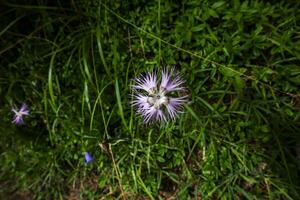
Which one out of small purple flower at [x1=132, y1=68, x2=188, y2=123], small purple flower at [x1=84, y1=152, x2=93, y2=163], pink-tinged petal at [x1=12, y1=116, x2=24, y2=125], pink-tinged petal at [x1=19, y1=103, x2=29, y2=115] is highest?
small purple flower at [x1=132, y1=68, x2=188, y2=123]

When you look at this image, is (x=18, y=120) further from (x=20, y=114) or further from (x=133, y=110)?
(x=133, y=110)

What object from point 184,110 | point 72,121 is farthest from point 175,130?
point 72,121

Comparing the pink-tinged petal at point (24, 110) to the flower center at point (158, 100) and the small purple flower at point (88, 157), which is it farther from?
the flower center at point (158, 100)

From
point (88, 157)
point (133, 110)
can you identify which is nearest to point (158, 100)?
point (133, 110)

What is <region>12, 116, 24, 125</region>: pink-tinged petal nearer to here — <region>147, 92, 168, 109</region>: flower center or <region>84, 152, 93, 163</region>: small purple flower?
<region>84, 152, 93, 163</region>: small purple flower

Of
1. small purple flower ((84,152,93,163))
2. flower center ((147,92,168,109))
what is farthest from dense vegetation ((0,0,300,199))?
flower center ((147,92,168,109))

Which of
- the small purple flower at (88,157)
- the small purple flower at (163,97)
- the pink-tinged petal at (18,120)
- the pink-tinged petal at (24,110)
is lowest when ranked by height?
the small purple flower at (88,157)

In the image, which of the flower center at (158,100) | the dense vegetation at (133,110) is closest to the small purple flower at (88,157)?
the dense vegetation at (133,110)

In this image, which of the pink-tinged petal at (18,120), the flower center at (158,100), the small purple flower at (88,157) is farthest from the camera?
the pink-tinged petal at (18,120)

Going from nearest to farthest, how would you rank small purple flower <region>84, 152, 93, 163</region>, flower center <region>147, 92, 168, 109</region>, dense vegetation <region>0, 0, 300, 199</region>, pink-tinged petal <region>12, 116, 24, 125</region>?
flower center <region>147, 92, 168, 109</region> → dense vegetation <region>0, 0, 300, 199</region> → small purple flower <region>84, 152, 93, 163</region> → pink-tinged petal <region>12, 116, 24, 125</region>
